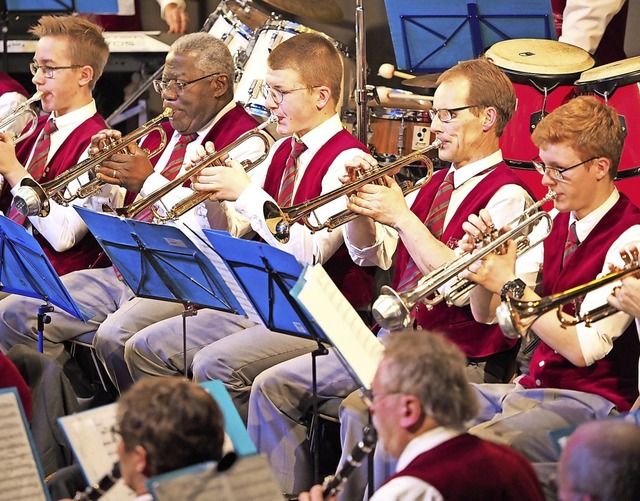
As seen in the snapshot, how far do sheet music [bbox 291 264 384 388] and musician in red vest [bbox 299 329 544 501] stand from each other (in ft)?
1.10

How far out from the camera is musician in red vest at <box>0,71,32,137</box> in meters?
5.89

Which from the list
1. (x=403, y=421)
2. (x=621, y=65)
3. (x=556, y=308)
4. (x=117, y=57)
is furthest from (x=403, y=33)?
(x=403, y=421)

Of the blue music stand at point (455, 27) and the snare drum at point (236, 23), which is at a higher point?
the snare drum at point (236, 23)

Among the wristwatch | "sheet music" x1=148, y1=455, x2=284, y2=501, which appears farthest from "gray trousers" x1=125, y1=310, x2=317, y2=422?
"sheet music" x1=148, y1=455, x2=284, y2=501

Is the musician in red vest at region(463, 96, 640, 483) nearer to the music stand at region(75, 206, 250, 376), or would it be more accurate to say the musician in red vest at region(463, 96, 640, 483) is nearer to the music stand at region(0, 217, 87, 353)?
the music stand at region(75, 206, 250, 376)

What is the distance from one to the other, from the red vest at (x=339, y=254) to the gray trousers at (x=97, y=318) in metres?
0.93

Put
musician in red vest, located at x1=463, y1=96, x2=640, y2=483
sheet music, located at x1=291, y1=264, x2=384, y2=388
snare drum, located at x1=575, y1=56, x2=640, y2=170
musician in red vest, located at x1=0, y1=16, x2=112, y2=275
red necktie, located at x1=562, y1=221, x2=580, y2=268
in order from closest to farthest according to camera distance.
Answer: sheet music, located at x1=291, y1=264, x2=384, y2=388, musician in red vest, located at x1=463, y1=96, x2=640, y2=483, red necktie, located at x1=562, y1=221, x2=580, y2=268, snare drum, located at x1=575, y1=56, x2=640, y2=170, musician in red vest, located at x1=0, y1=16, x2=112, y2=275

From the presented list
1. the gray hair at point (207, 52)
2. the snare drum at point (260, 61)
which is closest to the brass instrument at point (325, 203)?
the gray hair at point (207, 52)

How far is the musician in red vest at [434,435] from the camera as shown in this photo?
241 centimetres

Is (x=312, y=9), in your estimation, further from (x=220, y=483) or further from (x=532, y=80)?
(x=220, y=483)

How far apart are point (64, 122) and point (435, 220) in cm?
228

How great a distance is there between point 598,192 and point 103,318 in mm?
2516

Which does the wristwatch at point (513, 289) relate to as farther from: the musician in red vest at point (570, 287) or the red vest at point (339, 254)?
the red vest at point (339, 254)

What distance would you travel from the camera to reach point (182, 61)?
509cm
